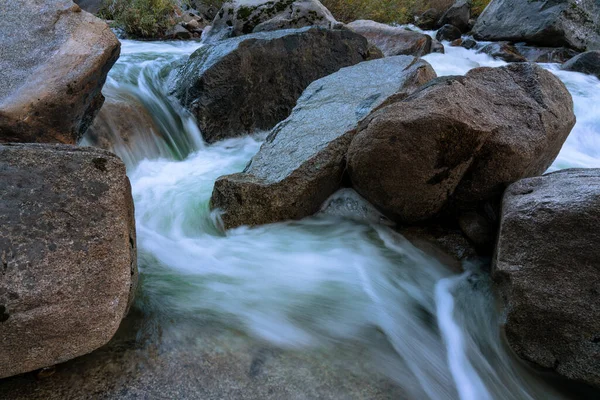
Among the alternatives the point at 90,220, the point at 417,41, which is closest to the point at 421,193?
the point at 90,220

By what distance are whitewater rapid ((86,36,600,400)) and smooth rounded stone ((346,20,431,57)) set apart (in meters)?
6.81

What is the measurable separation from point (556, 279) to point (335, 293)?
141 cm

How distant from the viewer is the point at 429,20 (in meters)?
16.5

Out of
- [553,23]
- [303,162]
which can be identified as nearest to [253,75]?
[303,162]

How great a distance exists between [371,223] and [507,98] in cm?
165

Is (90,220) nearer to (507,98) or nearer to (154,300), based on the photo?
(154,300)

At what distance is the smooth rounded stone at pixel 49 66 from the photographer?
10.6 feet

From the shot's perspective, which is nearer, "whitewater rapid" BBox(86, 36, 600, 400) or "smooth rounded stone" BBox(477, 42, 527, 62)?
"whitewater rapid" BBox(86, 36, 600, 400)

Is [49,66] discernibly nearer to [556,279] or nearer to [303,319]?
[303,319]

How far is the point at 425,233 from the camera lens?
364 cm

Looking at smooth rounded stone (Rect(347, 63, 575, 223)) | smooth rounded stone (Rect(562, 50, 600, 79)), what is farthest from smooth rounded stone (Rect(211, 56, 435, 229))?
smooth rounded stone (Rect(562, 50, 600, 79))

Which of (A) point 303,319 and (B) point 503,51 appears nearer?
(A) point 303,319

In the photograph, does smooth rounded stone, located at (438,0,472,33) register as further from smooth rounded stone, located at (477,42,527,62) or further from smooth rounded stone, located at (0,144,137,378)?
smooth rounded stone, located at (0,144,137,378)

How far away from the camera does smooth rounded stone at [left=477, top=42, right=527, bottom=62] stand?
37.2 feet
